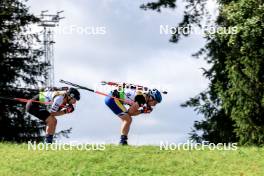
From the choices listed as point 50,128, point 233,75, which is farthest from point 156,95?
point 233,75

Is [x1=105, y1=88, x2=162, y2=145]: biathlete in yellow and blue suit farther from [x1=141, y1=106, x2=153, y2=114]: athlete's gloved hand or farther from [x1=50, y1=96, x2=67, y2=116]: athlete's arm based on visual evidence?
[x1=50, y1=96, x2=67, y2=116]: athlete's arm

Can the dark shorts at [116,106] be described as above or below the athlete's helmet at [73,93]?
below

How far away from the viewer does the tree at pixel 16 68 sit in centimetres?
2986

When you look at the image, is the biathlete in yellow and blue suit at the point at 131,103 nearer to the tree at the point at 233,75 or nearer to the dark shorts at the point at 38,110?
the dark shorts at the point at 38,110

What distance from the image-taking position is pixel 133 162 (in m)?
16.8

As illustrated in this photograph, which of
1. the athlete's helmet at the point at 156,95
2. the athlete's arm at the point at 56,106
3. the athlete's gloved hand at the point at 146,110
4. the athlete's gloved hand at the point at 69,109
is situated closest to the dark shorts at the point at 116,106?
the athlete's gloved hand at the point at 146,110

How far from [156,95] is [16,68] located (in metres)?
13.2

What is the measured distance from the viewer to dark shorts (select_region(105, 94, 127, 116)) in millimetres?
19311

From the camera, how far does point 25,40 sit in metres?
32.2

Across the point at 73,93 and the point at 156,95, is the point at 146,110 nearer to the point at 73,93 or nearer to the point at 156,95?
the point at 156,95

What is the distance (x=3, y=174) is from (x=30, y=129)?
14.1 m

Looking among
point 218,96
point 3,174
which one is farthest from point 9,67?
point 3,174

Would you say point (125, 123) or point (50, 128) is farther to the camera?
point (50, 128)

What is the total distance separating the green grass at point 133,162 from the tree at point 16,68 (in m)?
11.7
